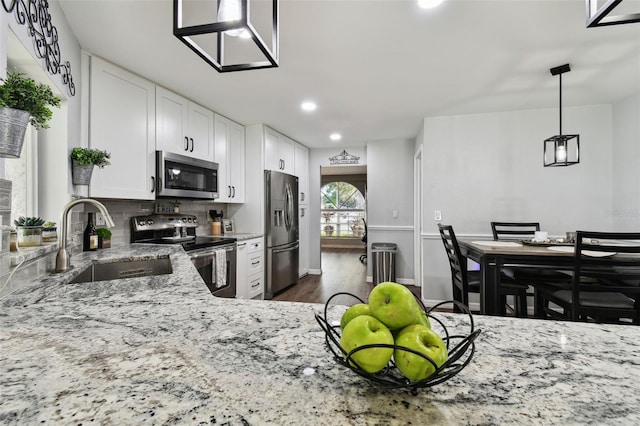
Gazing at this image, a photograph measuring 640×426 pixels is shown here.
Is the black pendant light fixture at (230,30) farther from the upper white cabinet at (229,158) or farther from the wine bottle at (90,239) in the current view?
the wine bottle at (90,239)

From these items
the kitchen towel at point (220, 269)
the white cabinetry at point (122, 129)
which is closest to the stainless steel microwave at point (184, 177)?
the white cabinetry at point (122, 129)

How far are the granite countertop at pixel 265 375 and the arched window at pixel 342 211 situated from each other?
8.49 meters

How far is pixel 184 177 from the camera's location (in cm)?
295

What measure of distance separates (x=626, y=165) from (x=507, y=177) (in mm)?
1024

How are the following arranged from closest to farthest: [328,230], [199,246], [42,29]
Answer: [42,29]
[199,246]
[328,230]

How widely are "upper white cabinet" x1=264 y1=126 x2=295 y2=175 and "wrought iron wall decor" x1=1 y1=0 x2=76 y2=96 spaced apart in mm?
2388

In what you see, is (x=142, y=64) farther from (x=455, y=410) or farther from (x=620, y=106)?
(x=620, y=106)

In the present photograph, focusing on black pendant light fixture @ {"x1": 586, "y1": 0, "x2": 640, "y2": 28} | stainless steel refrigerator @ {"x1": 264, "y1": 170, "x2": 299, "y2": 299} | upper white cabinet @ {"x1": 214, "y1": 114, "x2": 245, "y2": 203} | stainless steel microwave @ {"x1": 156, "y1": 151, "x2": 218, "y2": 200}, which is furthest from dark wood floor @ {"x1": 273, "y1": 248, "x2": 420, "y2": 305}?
black pendant light fixture @ {"x1": 586, "y1": 0, "x2": 640, "y2": 28}

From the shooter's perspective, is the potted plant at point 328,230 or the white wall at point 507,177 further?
the potted plant at point 328,230

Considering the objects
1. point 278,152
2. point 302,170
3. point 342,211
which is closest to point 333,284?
point 302,170

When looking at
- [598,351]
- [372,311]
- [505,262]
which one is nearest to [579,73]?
[505,262]

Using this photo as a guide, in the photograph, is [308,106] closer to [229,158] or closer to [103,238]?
[229,158]

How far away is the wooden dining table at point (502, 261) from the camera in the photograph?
6.57 ft

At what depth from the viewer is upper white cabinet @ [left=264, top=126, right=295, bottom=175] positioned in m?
4.10
